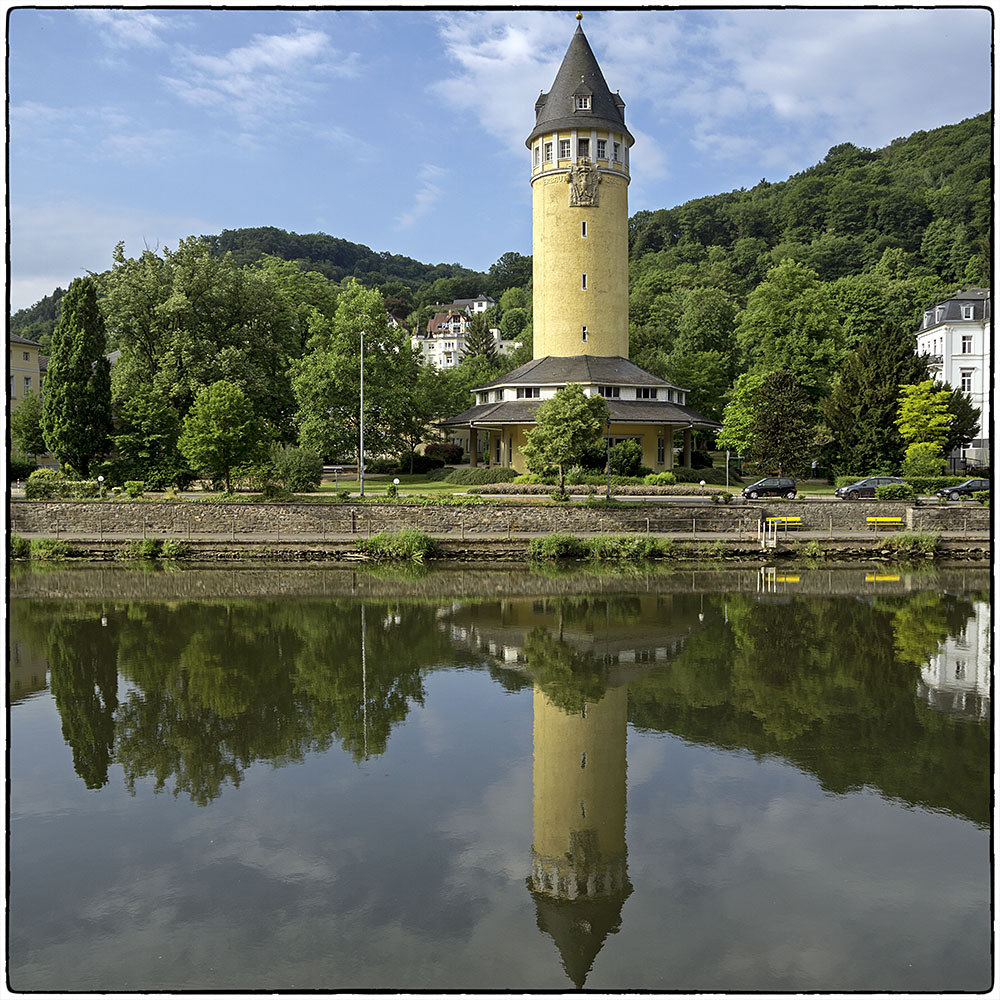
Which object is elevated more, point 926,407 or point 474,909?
point 926,407

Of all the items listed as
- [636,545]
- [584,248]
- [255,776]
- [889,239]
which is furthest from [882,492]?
[889,239]

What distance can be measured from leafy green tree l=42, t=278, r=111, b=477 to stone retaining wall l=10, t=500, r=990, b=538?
651 centimetres

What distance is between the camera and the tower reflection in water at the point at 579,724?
7453 millimetres

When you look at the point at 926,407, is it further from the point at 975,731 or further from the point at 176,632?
the point at 176,632

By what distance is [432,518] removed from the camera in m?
31.1

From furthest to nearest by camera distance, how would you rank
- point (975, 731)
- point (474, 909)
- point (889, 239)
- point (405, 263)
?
point (405, 263), point (889, 239), point (975, 731), point (474, 909)

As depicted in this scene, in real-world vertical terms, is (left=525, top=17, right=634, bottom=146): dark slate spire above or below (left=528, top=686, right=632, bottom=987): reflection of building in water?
above

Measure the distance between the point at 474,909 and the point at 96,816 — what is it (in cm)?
466

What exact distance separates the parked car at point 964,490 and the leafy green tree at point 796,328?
17.1 m

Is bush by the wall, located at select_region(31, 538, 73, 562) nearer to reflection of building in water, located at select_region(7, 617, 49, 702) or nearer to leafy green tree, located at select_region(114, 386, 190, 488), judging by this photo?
leafy green tree, located at select_region(114, 386, 190, 488)

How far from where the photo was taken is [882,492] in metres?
33.1

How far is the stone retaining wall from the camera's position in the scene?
1223 inches

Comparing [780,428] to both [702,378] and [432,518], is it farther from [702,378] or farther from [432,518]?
[432,518]

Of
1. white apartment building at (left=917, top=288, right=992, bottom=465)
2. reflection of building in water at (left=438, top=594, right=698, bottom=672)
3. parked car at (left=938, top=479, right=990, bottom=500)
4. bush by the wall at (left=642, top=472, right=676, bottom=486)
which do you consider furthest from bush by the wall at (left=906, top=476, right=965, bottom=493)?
reflection of building in water at (left=438, top=594, right=698, bottom=672)
